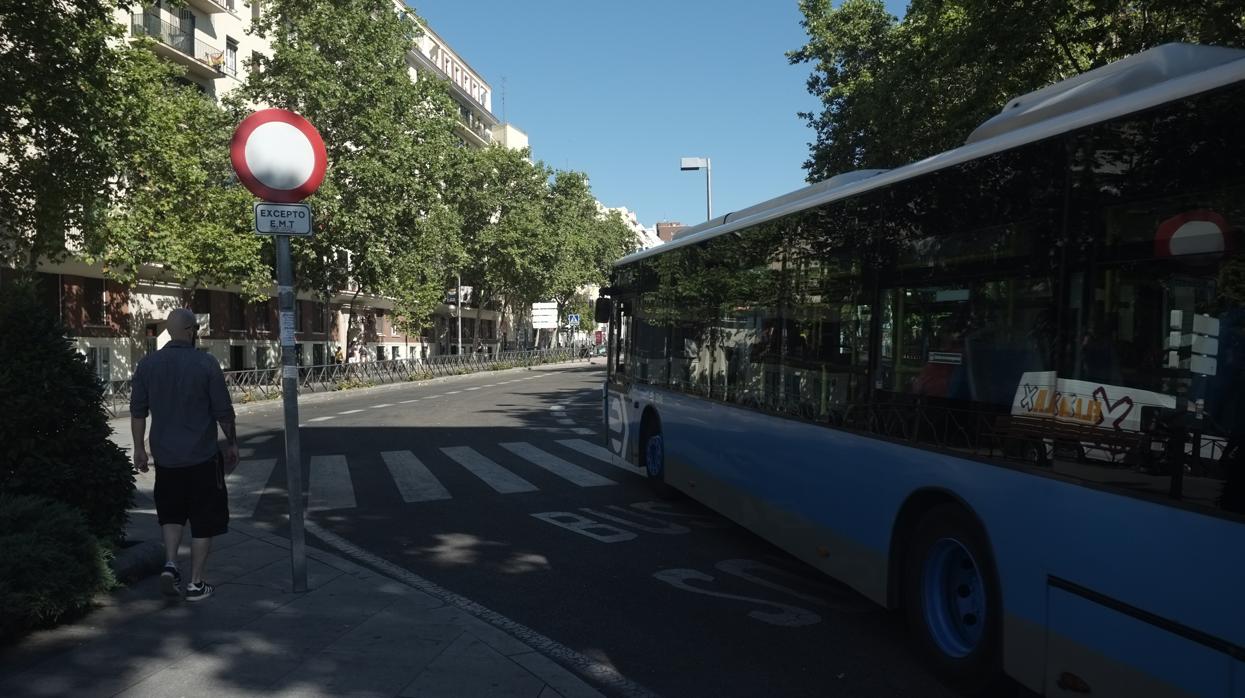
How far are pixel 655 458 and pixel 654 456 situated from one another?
0.10 feet

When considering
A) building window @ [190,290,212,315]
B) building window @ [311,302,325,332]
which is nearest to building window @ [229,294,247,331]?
building window @ [190,290,212,315]

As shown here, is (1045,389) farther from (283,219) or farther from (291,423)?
(283,219)

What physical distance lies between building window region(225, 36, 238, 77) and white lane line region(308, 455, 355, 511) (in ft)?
109

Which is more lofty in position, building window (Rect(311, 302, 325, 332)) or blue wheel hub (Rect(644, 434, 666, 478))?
building window (Rect(311, 302, 325, 332))

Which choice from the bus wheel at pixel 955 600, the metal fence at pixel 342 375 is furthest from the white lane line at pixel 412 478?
the bus wheel at pixel 955 600

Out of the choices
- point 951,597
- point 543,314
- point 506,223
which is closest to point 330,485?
point 951,597

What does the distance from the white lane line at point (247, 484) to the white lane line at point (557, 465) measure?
3323mm

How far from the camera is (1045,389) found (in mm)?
3568

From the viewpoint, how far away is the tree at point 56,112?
13.8m

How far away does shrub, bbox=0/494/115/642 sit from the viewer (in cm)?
424

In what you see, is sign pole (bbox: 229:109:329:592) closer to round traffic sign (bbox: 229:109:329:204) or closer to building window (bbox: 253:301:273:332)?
round traffic sign (bbox: 229:109:329:204)

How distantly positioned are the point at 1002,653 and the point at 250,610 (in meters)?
3.93

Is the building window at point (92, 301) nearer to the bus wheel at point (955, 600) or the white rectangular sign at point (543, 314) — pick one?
the bus wheel at point (955, 600)

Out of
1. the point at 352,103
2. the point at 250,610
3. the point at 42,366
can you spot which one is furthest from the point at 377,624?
the point at 352,103
